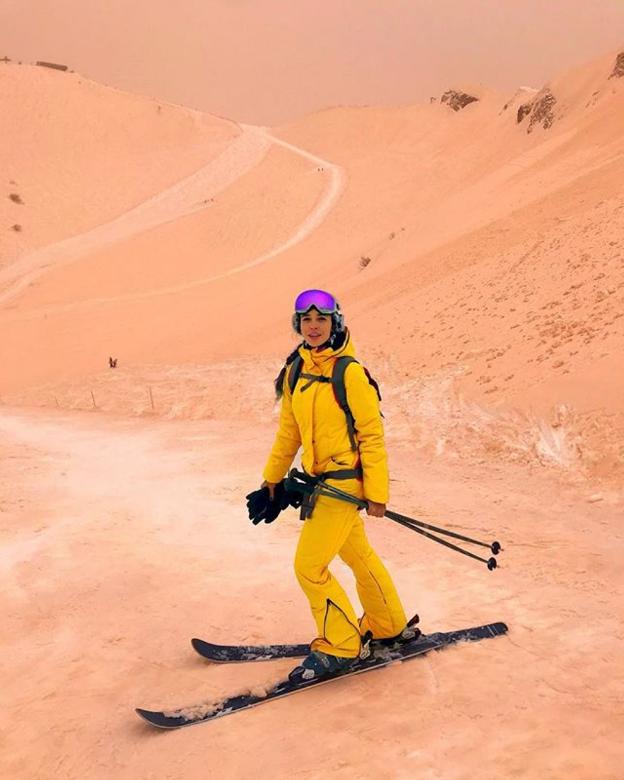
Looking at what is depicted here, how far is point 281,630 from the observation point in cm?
532

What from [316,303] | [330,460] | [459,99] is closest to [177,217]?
[459,99]

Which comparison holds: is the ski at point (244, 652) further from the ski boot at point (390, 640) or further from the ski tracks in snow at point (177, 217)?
the ski tracks in snow at point (177, 217)

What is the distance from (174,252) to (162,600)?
108 feet

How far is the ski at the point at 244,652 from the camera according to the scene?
4777 millimetres

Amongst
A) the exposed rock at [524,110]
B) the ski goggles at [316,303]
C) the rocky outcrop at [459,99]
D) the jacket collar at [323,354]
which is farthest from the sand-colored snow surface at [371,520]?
the rocky outcrop at [459,99]

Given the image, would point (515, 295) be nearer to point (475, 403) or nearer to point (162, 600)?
point (475, 403)

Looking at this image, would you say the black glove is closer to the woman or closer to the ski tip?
the woman

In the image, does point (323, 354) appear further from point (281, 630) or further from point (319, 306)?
point (281, 630)

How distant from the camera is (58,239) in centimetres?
4144

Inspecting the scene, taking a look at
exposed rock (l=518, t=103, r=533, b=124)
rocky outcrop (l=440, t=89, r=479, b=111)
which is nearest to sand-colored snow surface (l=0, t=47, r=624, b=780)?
exposed rock (l=518, t=103, r=533, b=124)

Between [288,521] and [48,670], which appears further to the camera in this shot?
[288,521]

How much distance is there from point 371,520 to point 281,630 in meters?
2.64

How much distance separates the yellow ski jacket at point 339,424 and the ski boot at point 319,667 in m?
1.10

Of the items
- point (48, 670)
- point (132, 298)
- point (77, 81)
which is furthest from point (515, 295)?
point (77, 81)
